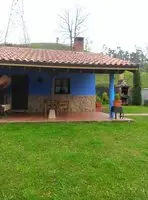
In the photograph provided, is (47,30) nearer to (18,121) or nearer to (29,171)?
(18,121)

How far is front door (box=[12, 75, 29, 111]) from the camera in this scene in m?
17.3

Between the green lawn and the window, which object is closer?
the green lawn

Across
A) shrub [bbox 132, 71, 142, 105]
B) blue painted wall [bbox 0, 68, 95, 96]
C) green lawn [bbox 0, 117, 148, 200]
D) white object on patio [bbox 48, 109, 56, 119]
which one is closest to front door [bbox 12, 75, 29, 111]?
blue painted wall [bbox 0, 68, 95, 96]

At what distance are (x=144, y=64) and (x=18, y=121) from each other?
50885 mm

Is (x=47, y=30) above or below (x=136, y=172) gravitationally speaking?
above

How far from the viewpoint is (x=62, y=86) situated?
18172 millimetres

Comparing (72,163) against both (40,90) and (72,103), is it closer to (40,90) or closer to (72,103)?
(40,90)

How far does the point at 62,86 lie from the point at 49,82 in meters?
0.81

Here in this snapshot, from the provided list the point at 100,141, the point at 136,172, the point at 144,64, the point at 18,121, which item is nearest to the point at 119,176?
the point at 136,172

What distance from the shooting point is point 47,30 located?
5241cm

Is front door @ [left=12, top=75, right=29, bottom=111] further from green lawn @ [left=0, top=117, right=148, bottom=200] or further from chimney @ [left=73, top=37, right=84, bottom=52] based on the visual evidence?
chimney @ [left=73, top=37, right=84, bottom=52]

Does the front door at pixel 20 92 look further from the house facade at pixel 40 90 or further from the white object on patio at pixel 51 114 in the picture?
the white object on patio at pixel 51 114

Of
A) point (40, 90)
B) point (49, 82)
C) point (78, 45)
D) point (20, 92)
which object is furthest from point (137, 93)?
point (20, 92)

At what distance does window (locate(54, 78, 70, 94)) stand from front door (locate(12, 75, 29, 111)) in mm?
1647
